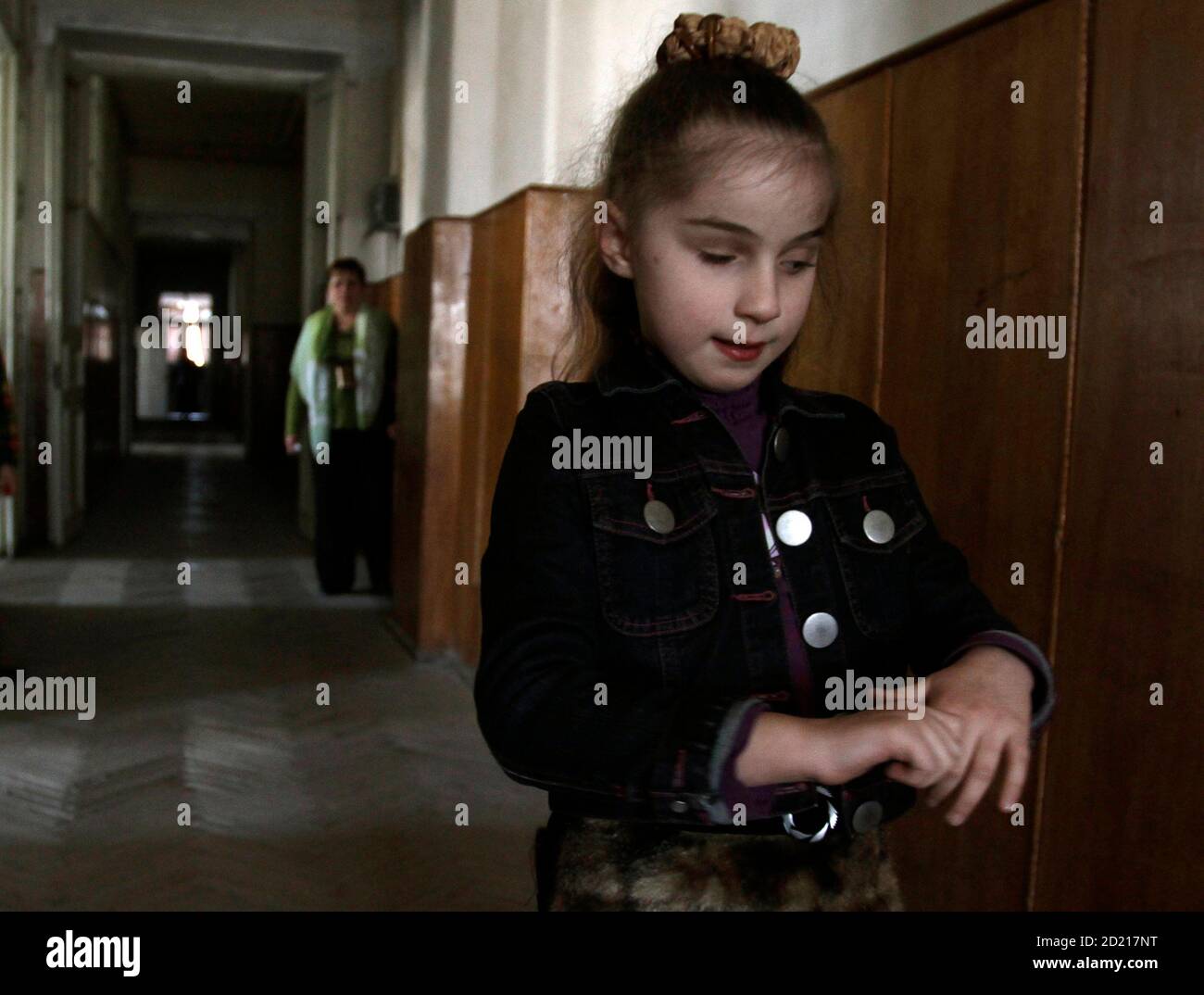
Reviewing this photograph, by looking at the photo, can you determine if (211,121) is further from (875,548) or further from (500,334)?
(875,548)

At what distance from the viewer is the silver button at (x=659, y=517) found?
1113 mm

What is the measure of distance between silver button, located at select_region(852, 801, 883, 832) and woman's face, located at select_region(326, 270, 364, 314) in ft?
20.1

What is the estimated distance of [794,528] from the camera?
1166 millimetres

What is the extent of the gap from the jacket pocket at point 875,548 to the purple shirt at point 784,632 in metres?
0.07

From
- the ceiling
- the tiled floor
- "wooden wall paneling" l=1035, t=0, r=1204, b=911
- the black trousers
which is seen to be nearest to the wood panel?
the tiled floor

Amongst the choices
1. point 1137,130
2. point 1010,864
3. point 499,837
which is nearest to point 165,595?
point 499,837

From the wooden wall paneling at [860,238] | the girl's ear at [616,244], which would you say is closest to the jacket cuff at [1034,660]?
the girl's ear at [616,244]

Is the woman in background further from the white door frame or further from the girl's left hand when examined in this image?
the girl's left hand

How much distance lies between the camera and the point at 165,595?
712cm

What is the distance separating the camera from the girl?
990mm

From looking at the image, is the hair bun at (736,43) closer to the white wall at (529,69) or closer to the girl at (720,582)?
the girl at (720,582)

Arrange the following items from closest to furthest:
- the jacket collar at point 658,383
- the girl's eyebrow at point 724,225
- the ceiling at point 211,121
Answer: the girl's eyebrow at point 724,225 < the jacket collar at point 658,383 < the ceiling at point 211,121

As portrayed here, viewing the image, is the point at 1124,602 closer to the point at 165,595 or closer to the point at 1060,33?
the point at 1060,33
